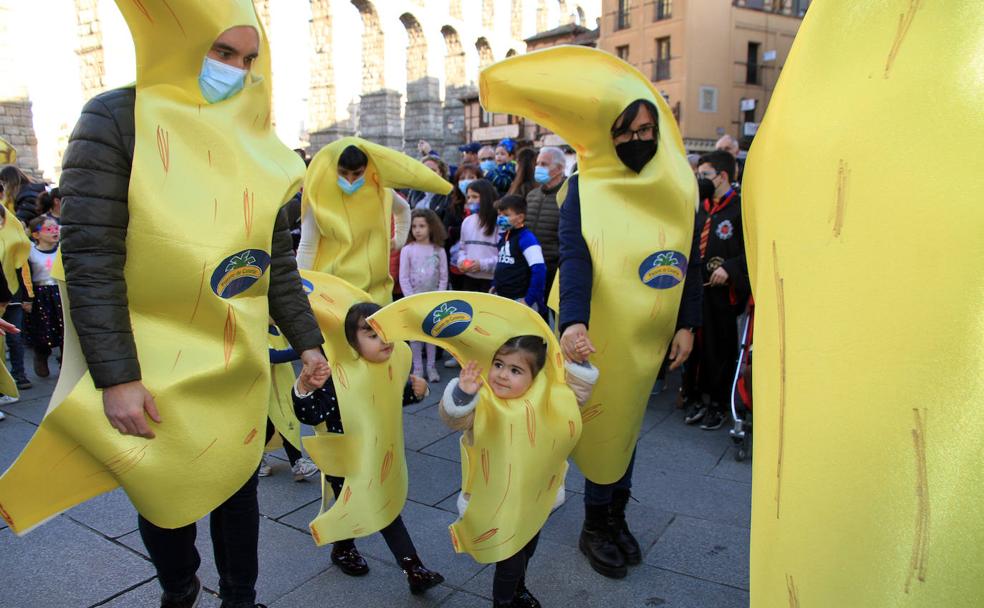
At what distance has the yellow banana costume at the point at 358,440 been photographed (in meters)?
2.60

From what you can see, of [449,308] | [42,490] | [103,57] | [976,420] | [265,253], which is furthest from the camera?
[103,57]

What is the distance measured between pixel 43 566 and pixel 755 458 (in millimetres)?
3246

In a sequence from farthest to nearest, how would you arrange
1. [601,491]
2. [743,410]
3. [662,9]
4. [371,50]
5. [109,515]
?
[371,50] < [662,9] < [743,410] < [109,515] < [601,491]

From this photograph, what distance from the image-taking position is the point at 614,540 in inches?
114

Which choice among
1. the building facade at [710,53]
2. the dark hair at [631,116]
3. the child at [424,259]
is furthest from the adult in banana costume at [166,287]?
the building facade at [710,53]

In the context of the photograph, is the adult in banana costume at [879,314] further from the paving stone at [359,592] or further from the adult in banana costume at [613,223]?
the paving stone at [359,592]

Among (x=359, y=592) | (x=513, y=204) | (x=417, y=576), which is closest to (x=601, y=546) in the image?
(x=417, y=576)

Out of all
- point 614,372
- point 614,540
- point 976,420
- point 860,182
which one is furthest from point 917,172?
point 614,540

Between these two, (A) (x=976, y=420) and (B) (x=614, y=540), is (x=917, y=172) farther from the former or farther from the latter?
(B) (x=614, y=540)

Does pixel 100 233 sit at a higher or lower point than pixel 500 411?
higher

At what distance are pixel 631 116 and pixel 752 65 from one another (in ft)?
89.4

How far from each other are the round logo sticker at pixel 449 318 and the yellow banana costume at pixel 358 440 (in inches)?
21.0

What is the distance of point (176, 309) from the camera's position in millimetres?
1812

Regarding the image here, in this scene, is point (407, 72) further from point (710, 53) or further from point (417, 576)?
point (417, 576)
